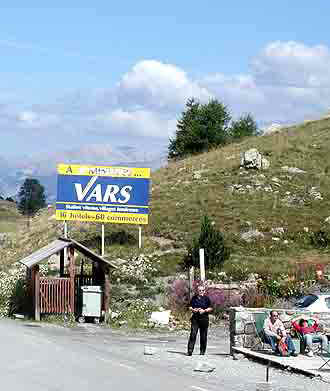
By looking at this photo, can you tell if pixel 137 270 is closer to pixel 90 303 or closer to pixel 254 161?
pixel 90 303

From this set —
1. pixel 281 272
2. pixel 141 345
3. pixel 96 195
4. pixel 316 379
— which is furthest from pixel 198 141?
pixel 316 379

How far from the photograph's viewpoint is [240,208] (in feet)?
162

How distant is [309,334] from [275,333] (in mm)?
982

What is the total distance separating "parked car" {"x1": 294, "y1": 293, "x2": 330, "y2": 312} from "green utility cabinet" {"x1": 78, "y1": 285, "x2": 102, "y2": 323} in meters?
8.49

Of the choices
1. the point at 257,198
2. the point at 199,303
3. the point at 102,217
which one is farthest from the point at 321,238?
the point at 199,303

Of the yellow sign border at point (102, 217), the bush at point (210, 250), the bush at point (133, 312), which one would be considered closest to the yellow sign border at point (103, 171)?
the yellow sign border at point (102, 217)

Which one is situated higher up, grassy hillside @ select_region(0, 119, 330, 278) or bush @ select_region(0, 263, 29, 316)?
grassy hillside @ select_region(0, 119, 330, 278)

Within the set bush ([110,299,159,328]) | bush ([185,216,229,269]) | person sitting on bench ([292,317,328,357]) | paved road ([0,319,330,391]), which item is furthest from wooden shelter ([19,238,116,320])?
person sitting on bench ([292,317,328,357])

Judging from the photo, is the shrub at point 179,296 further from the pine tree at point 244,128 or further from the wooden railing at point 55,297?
the pine tree at point 244,128

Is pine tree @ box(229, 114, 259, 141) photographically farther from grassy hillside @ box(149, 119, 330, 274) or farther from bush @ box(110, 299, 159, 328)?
bush @ box(110, 299, 159, 328)

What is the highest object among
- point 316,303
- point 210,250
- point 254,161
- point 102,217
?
point 254,161

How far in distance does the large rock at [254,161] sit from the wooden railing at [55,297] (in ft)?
94.6

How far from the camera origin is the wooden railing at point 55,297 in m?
30.2

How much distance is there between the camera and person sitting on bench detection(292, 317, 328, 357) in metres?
20.0
